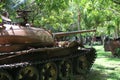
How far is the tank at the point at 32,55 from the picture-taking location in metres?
9.93

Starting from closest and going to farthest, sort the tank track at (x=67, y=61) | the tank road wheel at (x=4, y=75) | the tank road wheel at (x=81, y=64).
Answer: the tank road wheel at (x=4, y=75) < the tank track at (x=67, y=61) < the tank road wheel at (x=81, y=64)

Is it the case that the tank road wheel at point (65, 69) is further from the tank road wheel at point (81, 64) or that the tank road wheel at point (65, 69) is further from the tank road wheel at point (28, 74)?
the tank road wheel at point (28, 74)

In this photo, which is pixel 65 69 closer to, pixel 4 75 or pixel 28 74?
pixel 28 74

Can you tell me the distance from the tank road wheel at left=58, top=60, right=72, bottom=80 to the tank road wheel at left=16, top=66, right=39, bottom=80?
1.82 m

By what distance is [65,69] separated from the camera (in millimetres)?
13203

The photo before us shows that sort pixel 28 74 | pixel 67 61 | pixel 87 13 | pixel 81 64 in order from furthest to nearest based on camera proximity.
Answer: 1. pixel 87 13
2. pixel 81 64
3. pixel 67 61
4. pixel 28 74

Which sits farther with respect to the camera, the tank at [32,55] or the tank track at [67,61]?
the tank at [32,55]

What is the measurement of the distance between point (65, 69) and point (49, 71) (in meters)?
1.41

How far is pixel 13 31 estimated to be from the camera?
1085 centimetres

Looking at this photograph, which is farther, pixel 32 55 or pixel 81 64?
pixel 81 64

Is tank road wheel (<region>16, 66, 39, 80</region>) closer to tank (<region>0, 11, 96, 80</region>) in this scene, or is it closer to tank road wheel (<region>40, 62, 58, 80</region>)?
tank (<region>0, 11, 96, 80</region>)

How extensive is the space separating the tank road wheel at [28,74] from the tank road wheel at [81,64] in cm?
380

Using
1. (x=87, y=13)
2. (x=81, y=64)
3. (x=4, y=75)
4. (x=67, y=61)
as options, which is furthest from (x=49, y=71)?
(x=87, y=13)

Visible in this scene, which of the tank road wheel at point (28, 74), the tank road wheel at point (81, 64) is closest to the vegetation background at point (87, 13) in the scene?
the tank road wheel at point (81, 64)
